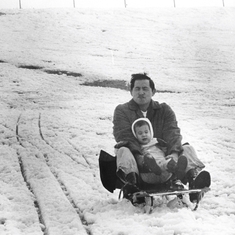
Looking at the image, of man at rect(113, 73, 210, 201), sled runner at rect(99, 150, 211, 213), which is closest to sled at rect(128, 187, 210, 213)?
sled runner at rect(99, 150, 211, 213)

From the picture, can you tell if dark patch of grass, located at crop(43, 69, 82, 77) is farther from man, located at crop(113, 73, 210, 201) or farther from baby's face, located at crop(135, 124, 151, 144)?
baby's face, located at crop(135, 124, 151, 144)

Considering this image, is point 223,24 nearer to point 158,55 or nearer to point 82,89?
point 158,55

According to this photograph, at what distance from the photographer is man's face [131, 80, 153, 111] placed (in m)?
3.31

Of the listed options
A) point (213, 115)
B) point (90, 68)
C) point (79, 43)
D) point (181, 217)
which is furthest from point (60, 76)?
point (181, 217)

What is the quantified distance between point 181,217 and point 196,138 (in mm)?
2785

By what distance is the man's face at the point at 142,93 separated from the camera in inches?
130

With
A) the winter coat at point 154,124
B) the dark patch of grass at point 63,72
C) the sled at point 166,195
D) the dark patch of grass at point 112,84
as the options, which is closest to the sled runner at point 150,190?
A: the sled at point 166,195

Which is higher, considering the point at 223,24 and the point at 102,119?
the point at 223,24

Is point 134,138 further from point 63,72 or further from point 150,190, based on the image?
point 63,72

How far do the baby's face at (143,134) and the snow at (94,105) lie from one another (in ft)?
1.61

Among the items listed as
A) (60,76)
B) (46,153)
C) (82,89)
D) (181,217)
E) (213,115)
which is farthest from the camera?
(60,76)

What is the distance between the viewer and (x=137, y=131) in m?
3.08

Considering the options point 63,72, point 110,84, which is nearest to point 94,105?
point 110,84

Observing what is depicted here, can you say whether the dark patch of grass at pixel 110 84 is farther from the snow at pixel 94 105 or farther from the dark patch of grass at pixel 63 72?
the dark patch of grass at pixel 63 72
